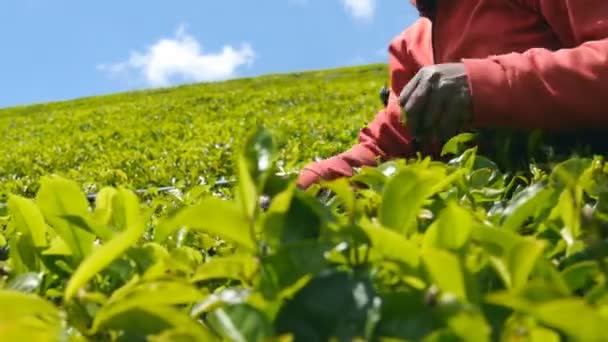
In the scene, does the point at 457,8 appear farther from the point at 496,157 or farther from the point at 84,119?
the point at 84,119

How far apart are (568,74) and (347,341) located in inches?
61.6

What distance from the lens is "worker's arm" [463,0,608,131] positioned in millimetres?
2162

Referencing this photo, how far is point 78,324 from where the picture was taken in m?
0.95

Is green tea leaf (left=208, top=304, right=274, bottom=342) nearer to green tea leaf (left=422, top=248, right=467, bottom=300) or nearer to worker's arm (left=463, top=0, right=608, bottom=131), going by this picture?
green tea leaf (left=422, top=248, right=467, bottom=300)

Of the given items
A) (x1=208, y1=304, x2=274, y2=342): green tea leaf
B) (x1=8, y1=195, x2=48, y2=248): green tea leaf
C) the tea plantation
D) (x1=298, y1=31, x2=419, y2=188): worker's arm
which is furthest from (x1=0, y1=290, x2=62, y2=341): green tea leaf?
(x1=298, y1=31, x2=419, y2=188): worker's arm

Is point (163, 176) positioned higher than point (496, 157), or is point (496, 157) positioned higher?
point (496, 157)

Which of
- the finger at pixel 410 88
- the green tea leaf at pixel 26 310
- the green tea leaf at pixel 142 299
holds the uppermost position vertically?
the green tea leaf at pixel 26 310

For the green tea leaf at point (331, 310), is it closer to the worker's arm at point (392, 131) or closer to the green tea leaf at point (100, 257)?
the green tea leaf at point (100, 257)

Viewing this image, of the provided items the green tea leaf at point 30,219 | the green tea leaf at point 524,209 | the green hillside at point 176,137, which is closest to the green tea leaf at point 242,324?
the green tea leaf at point 524,209

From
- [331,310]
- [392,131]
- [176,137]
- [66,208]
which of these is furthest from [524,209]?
[176,137]

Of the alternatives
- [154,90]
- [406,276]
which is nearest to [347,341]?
[406,276]

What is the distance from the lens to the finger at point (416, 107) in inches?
83.2

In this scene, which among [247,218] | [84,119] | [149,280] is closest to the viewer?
[247,218]

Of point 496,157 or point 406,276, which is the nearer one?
point 406,276
